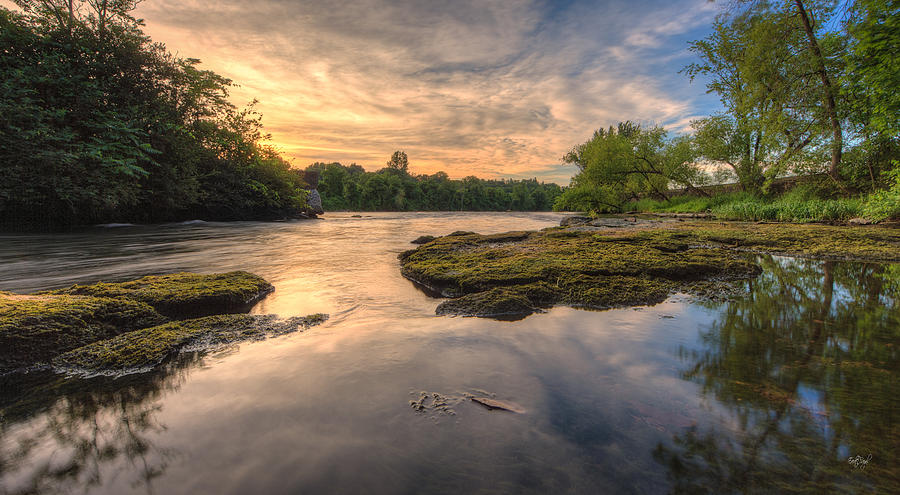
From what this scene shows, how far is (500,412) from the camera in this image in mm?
2057

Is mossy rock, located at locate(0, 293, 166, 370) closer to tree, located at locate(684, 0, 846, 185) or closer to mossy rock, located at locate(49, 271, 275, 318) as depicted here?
mossy rock, located at locate(49, 271, 275, 318)

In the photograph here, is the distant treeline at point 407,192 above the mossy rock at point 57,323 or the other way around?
above

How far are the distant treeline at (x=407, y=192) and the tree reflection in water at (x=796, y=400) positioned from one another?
213ft

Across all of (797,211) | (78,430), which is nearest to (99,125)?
(78,430)

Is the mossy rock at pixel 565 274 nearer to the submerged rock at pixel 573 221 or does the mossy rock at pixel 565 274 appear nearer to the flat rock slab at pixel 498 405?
the flat rock slab at pixel 498 405

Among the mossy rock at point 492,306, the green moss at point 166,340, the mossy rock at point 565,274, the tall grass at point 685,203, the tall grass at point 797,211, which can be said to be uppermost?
the tall grass at point 685,203

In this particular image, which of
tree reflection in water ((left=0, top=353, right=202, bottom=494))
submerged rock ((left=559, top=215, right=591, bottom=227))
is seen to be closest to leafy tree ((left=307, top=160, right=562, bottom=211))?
submerged rock ((left=559, top=215, right=591, bottom=227))

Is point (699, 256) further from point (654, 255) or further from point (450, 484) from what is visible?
point (450, 484)

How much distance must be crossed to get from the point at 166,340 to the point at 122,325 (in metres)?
0.86

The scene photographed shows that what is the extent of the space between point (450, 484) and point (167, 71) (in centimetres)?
2909

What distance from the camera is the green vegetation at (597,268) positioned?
4.30 m

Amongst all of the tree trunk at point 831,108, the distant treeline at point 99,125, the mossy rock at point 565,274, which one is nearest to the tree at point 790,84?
the tree trunk at point 831,108

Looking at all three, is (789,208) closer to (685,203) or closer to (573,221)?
(573,221)

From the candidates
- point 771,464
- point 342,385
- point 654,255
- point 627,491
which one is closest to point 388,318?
point 342,385
